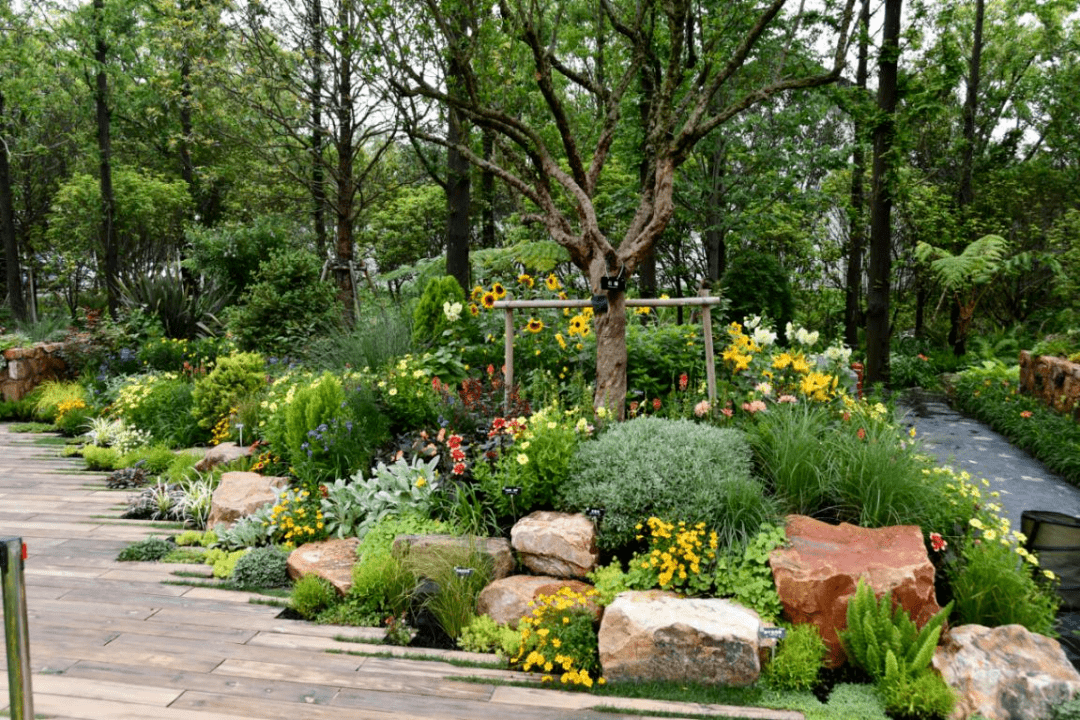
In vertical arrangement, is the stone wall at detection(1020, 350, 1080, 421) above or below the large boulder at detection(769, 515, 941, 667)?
above

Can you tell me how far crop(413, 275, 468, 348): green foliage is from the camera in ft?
22.3

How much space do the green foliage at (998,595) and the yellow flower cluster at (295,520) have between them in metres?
3.70

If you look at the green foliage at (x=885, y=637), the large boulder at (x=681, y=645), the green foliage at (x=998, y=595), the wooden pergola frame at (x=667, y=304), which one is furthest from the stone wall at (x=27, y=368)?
the green foliage at (x=998, y=595)

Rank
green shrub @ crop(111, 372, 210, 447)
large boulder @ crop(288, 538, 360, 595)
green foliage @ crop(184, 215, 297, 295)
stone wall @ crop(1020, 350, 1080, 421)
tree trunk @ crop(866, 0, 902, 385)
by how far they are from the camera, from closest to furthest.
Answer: large boulder @ crop(288, 538, 360, 595) → green shrub @ crop(111, 372, 210, 447) → tree trunk @ crop(866, 0, 902, 385) → stone wall @ crop(1020, 350, 1080, 421) → green foliage @ crop(184, 215, 297, 295)

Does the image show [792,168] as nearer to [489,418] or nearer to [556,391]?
[556,391]

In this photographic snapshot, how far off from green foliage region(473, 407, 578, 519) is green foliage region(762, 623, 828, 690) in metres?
1.50

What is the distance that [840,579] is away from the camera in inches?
136

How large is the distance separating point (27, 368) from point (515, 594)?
9.26 m

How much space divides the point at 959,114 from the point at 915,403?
8467mm

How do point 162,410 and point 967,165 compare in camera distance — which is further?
point 967,165

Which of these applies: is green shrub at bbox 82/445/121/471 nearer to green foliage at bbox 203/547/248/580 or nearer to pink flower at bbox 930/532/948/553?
green foliage at bbox 203/547/248/580

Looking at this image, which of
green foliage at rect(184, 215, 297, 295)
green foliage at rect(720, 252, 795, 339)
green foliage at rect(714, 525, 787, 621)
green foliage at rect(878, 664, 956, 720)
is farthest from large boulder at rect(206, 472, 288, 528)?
green foliage at rect(720, 252, 795, 339)

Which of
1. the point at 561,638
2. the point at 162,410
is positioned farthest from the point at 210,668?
the point at 162,410

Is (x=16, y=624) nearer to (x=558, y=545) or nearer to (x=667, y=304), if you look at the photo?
(x=558, y=545)
